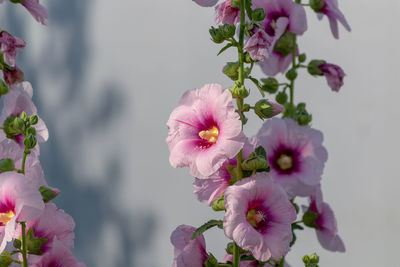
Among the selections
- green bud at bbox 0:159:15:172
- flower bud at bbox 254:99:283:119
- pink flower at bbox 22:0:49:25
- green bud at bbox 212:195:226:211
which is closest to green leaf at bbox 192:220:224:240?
green bud at bbox 212:195:226:211

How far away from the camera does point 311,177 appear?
1134mm

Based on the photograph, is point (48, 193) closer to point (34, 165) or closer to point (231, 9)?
point (34, 165)

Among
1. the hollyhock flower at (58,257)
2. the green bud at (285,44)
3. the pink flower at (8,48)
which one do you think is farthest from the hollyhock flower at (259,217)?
the green bud at (285,44)

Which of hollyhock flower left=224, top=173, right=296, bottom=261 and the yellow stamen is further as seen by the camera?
the yellow stamen

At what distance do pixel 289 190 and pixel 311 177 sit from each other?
49 mm

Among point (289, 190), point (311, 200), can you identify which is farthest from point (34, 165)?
point (311, 200)

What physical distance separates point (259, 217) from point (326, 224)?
0.43 metres

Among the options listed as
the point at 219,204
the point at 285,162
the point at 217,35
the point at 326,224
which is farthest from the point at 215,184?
the point at 326,224

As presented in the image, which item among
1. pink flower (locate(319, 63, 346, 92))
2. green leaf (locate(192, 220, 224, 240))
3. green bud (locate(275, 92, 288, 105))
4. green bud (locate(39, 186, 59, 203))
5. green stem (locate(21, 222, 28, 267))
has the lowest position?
green stem (locate(21, 222, 28, 267))

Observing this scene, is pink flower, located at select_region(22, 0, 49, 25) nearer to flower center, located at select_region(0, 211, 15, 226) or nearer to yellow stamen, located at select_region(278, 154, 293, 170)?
flower center, located at select_region(0, 211, 15, 226)

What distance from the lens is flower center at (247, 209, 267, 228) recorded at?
846 mm

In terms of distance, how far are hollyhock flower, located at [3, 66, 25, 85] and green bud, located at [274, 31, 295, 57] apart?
0.50 meters

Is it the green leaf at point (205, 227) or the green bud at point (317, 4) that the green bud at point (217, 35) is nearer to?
the green leaf at point (205, 227)

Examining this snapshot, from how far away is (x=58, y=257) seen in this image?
89 centimetres
